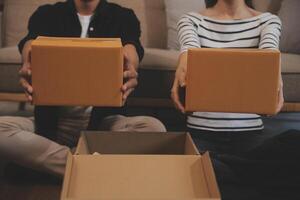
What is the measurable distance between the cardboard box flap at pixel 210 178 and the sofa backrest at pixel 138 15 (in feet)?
4.68

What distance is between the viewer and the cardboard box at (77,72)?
0.99 metres

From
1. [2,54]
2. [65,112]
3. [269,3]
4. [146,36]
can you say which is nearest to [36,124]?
[65,112]

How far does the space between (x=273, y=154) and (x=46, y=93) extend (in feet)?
2.36

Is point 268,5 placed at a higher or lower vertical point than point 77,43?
lower

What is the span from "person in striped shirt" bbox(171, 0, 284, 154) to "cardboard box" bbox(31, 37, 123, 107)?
0.47 metres

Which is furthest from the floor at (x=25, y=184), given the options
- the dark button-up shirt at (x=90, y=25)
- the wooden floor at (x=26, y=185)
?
the dark button-up shirt at (x=90, y=25)

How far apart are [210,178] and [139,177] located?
5.4 inches

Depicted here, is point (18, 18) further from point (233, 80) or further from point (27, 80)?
point (233, 80)

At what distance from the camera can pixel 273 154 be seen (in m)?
1.38

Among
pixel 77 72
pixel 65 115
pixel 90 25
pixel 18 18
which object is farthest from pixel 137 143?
pixel 18 18

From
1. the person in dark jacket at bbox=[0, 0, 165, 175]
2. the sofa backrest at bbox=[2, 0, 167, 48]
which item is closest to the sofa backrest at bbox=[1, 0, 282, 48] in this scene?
the sofa backrest at bbox=[2, 0, 167, 48]

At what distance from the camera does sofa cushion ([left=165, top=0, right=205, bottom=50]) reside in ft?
7.31

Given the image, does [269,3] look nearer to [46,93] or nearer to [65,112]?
[65,112]

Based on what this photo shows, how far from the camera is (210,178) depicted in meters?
0.88
